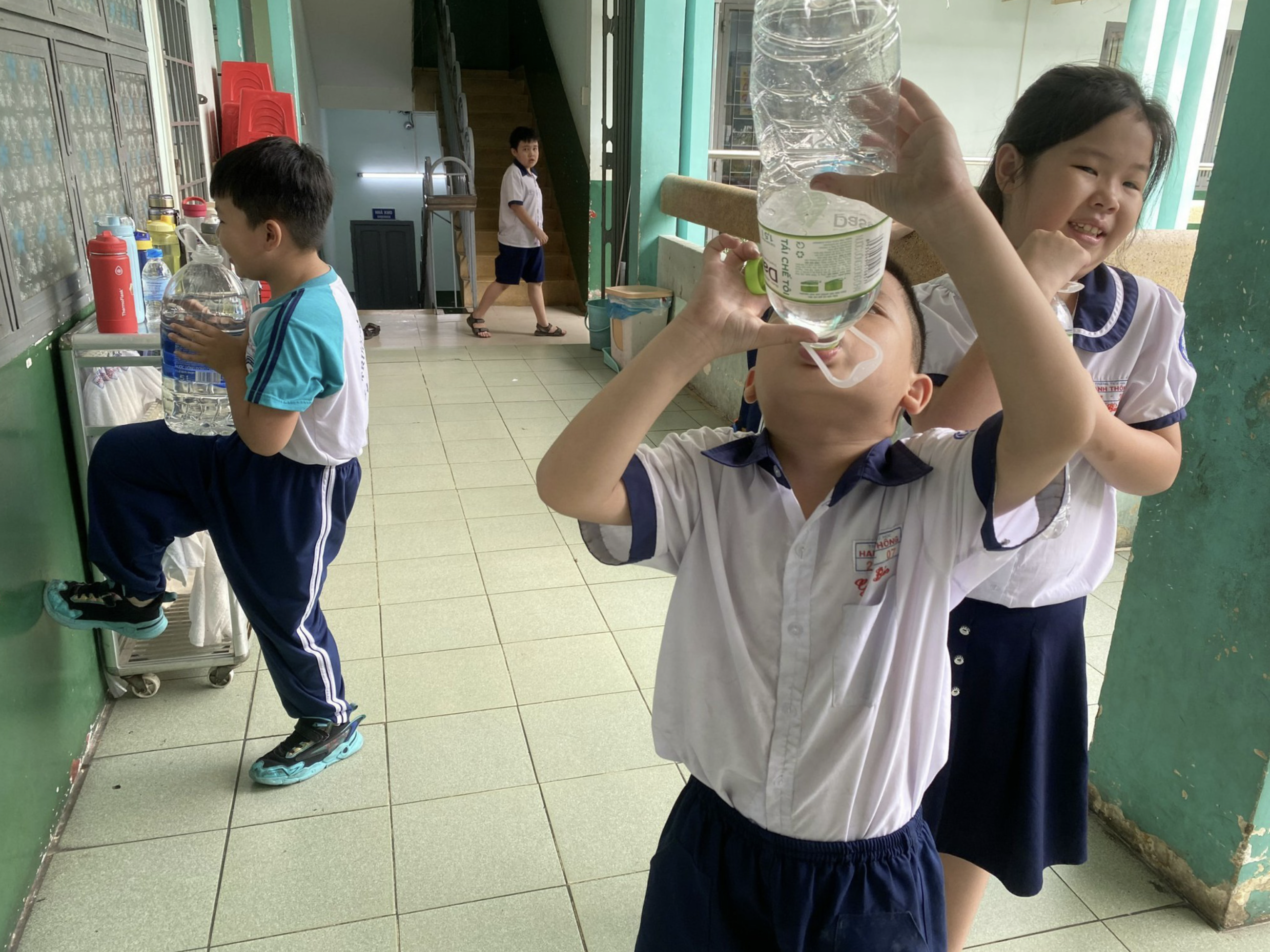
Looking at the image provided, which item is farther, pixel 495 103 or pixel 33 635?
pixel 495 103

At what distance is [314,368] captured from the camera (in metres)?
1.75

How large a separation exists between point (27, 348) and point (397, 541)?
1621 millimetres

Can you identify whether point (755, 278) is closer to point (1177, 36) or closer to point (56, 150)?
point (56, 150)

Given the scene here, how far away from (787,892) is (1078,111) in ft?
3.02

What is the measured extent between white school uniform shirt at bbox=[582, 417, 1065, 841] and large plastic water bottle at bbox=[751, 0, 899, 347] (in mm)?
193

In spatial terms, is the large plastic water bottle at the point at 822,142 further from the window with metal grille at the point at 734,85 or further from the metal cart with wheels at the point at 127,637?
the window with metal grille at the point at 734,85

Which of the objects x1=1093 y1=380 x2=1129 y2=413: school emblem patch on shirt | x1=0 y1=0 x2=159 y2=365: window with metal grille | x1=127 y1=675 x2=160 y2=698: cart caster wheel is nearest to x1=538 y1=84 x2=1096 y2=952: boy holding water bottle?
x1=1093 y1=380 x2=1129 y2=413: school emblem patch on shirt

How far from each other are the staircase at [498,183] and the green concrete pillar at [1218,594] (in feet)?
19.5

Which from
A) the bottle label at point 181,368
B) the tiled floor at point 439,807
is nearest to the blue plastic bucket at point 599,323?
the tiled floor at point 439,807

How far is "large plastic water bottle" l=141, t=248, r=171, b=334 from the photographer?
233cm

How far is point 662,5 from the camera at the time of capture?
5.27 m

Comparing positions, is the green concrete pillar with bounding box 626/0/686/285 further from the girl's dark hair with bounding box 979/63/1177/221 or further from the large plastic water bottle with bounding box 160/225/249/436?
the girl's dark hair with bounding box 979/63/1177/221

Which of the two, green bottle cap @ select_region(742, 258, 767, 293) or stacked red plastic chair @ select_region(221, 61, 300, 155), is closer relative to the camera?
green bottle cap @ select_region(742, 258, 767, 293)

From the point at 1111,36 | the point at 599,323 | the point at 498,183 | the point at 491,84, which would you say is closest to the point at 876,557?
the point at 599,323
